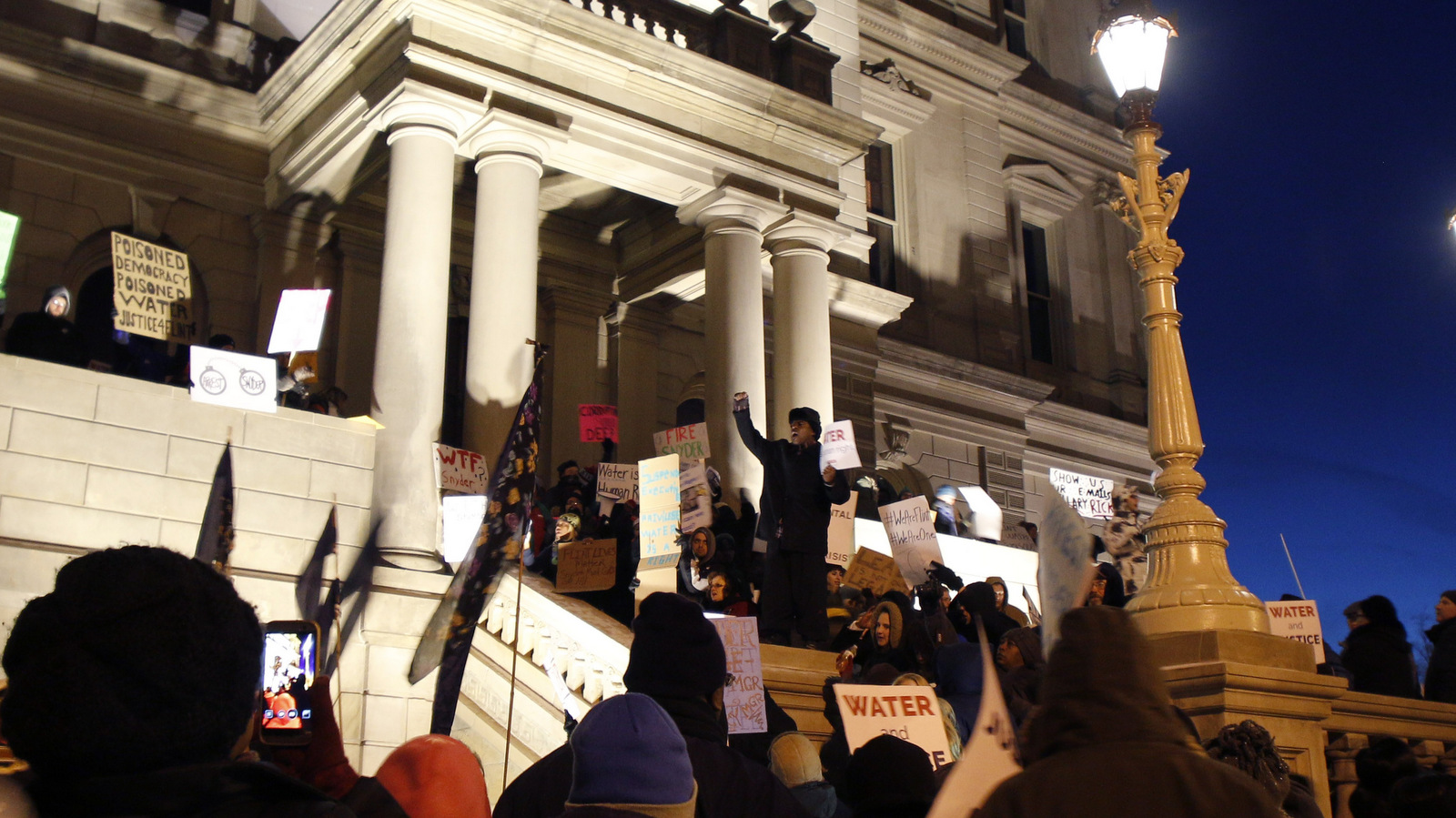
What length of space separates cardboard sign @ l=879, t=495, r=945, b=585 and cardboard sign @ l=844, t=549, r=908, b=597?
0.28 m

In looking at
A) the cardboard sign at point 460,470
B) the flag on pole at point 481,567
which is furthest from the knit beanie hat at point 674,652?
the cardboard sign at point 460,470

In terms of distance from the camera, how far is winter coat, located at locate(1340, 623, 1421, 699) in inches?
353

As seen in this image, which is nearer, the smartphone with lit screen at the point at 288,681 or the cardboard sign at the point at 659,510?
the smartphone with lit screen at the point at 288,681

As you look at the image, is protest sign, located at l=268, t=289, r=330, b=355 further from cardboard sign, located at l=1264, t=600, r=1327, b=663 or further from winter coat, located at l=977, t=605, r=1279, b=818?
winter coat, located at l=977, t=605, r=1279, b=818

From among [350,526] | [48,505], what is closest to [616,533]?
[350,526]

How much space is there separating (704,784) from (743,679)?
12.0ft

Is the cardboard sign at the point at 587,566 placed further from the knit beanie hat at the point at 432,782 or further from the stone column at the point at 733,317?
the knit beanie hat at the point at 432,782

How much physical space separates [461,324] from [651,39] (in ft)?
16.8

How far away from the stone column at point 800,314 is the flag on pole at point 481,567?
8683 millimetres

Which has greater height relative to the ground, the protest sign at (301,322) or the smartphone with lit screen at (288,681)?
the protest sign at (301,322)

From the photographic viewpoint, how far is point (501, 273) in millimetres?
13312

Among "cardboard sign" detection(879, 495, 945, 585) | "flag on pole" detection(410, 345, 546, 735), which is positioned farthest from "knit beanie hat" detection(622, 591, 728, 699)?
"cardboard sign" detection(879, 495, 945, 585)

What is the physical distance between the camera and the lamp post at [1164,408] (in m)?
6.35

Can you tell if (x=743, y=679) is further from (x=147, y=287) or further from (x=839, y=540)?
(x=147, y=287)
